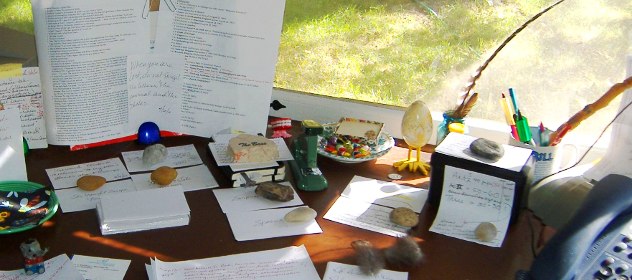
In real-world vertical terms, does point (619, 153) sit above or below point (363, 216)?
above

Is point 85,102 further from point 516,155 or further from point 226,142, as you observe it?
point 516,155

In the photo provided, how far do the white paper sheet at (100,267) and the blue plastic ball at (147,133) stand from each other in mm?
455

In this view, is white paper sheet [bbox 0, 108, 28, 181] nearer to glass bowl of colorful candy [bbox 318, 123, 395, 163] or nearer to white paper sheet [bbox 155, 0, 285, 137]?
white paper sheet [bbox 155, 0, 285, 137]

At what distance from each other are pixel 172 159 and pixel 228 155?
0.14m

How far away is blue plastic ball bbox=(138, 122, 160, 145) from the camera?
4.95 feet

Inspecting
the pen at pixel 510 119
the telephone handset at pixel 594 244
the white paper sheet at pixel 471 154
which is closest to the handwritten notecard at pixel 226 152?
the white paper sheet at pixel 471 154

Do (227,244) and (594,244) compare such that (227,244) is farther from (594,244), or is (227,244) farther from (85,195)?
(594,244)

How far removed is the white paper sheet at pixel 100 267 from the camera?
3.45 ft

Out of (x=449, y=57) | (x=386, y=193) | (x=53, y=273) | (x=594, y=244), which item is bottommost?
(x=53, y=273)

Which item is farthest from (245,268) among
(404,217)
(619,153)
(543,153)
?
(619,153)

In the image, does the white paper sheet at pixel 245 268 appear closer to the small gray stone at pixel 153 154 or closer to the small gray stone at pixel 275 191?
the small gray stone at pixel 275 191

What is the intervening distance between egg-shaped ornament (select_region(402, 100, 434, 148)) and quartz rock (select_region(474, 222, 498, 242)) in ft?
0.93

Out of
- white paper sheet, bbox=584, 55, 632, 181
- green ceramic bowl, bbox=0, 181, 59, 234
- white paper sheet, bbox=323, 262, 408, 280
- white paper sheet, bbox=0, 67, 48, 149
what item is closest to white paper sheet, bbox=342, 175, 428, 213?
white paper sheet, bbox=323, 262, 408, 280

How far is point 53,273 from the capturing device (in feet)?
3.43
